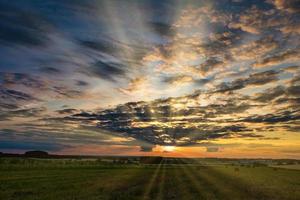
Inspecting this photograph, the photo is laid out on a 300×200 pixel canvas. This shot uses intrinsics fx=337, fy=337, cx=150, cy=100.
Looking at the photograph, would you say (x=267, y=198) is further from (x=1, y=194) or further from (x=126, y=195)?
(x=1, y=194)

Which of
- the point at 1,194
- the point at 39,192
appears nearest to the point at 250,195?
the point at 39,192

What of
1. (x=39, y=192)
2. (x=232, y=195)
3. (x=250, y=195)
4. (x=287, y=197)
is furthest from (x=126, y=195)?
(x=287, y=197)

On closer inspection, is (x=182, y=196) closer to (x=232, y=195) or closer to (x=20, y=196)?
(x=232, y=195)

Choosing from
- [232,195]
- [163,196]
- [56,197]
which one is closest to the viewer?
[56,197]

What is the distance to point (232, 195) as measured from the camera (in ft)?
83.6

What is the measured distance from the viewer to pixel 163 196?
23.8m

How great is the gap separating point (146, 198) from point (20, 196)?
8298 millimetres

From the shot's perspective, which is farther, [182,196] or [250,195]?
[250,195]

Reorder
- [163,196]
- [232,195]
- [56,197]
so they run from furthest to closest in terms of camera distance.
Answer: [232,195] < [163,196] < [56,197]

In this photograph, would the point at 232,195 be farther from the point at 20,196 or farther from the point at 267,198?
the point at 20,196

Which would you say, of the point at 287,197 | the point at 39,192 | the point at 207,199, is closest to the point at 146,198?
the point at 207,199

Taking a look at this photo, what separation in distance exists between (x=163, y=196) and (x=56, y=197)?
23.9 feet

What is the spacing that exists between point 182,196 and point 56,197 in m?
8.64

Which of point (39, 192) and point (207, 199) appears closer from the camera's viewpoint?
point (207, 199)
